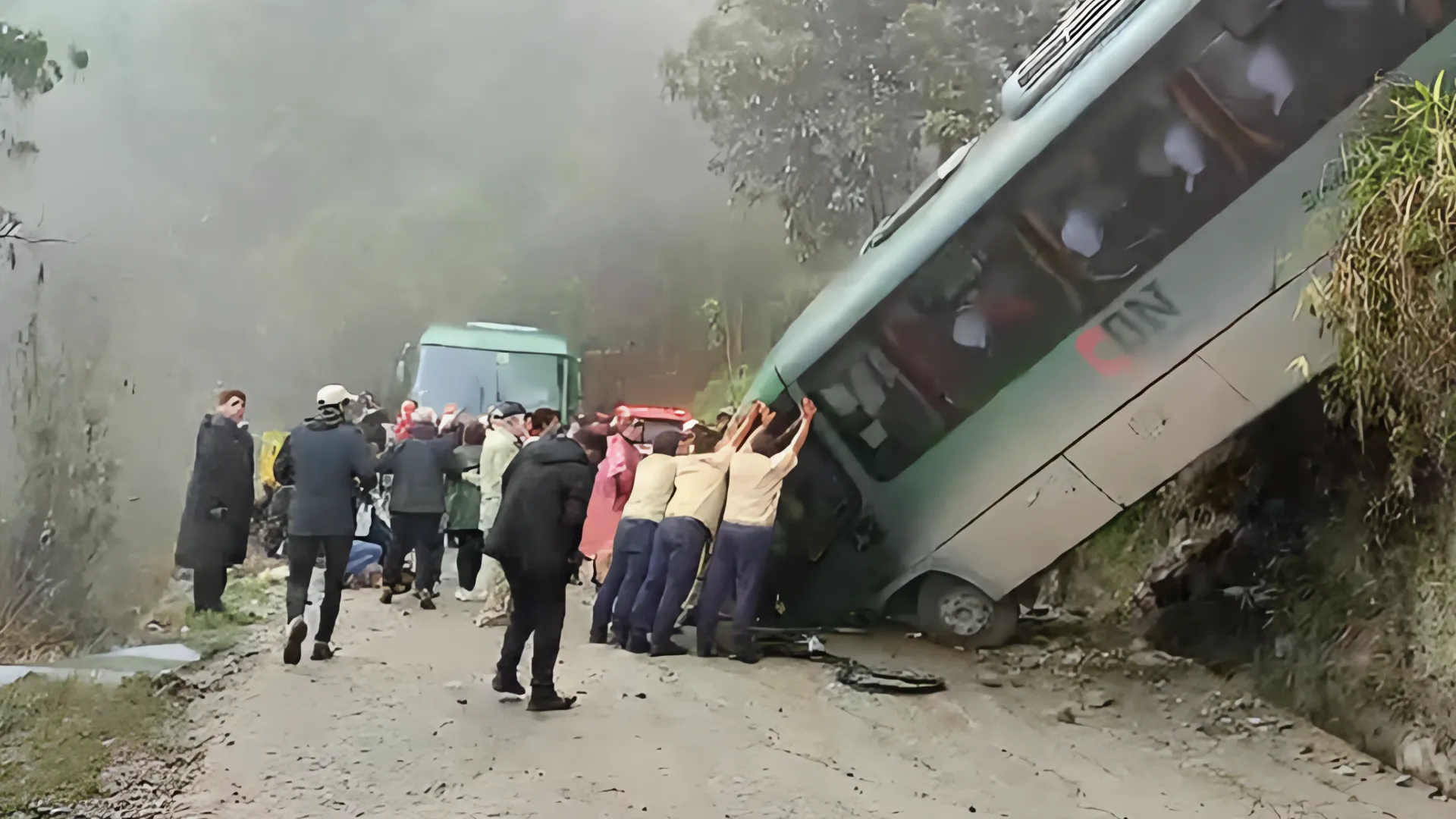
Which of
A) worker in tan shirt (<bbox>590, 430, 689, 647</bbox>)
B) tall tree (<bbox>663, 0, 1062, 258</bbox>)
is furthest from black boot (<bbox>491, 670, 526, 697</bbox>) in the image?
tall tree (<bbox>663, 0, 1062, 258</bbox>)

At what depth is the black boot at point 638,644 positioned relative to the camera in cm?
317

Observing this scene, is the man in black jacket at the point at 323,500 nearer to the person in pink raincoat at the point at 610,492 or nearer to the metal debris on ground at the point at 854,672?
the person in pink raincoat at the point at 610,492

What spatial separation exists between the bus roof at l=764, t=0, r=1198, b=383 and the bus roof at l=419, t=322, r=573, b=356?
0.68m

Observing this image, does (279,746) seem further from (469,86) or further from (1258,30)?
(1258,30)

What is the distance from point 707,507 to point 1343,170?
2008mm

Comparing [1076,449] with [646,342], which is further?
[646,342]

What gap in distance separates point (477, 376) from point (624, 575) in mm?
785

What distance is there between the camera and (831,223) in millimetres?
3795

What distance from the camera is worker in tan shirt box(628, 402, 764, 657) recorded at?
11.1ft

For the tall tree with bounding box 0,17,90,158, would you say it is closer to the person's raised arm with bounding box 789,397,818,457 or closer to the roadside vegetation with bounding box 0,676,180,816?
→ the roadside vegetation with bounding box 0,676,180,816

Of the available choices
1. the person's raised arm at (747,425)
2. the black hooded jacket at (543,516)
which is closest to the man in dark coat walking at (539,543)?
the black hooded jacket at (543,516)

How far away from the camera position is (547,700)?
2758mm

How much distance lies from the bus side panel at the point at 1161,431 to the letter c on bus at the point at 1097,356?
10cm

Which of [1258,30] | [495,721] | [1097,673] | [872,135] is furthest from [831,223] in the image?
[495,721]
